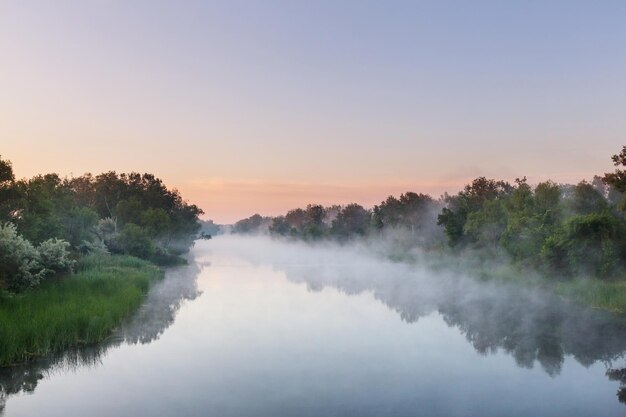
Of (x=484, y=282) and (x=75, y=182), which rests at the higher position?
(x=75, y=182)

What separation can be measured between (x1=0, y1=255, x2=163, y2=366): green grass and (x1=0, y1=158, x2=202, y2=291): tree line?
1231 millimetres

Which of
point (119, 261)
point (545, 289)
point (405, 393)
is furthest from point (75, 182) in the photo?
point (405, 393)

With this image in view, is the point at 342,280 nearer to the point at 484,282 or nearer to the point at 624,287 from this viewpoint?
the point at 484,282

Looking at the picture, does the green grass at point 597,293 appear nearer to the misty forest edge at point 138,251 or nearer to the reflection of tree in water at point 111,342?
the misty forest edge at point 138,251

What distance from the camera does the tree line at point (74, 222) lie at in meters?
24.6

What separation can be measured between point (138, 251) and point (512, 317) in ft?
168

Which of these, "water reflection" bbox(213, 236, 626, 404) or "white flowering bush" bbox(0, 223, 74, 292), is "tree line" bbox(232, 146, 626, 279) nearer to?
"water reflection" bbox(213, 236, 626, 404)

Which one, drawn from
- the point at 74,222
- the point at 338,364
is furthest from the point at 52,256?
the point at 74,222

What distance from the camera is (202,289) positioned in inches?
1742

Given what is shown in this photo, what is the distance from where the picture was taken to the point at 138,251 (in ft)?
214

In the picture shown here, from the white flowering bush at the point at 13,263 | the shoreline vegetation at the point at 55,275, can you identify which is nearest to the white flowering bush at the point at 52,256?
the shoreline vegetation at the point at 55,275

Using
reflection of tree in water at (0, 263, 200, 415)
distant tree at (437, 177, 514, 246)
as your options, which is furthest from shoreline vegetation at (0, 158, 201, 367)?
distant tree at (437, 177, 514, 246)

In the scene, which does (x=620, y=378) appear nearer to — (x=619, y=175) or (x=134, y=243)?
(x=619, y=175)

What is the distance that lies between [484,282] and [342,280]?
15.1 m
